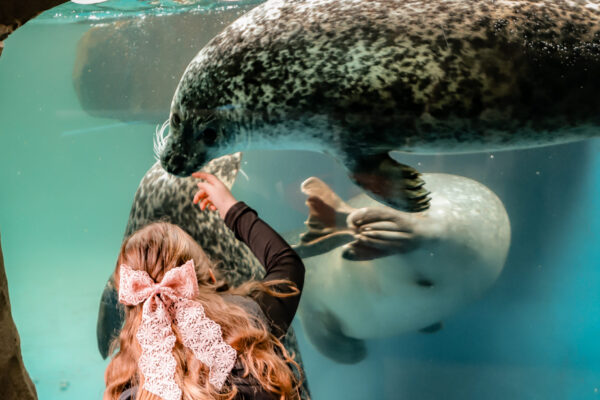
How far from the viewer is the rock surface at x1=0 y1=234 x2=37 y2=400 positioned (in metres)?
1.69

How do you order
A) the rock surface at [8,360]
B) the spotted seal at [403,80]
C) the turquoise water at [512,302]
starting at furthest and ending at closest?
1. the turquoise water at [512,302]
2. the spotted seal at [403,80]
3. the rock surface at [8,360]

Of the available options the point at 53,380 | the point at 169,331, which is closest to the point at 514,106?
the point at 169,331

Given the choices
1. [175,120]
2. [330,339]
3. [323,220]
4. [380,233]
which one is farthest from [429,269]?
[175,120]

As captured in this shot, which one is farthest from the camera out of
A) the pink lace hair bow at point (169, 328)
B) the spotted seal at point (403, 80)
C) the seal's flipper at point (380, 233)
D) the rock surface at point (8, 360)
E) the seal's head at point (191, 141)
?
the seal's flipper at point (380, 233)

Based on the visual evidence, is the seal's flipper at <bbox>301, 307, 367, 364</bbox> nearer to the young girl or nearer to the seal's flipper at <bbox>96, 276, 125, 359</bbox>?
the seal's flipper at <bbox>96, 276, 125, 359</bbox>

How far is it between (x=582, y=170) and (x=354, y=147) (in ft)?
5.03

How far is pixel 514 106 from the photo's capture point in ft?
6.23

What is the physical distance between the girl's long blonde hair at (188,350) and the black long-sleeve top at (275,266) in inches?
4.9

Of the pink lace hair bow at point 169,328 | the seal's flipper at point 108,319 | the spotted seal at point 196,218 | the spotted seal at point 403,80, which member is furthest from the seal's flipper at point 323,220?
the pink lace hair bow at point 169,328

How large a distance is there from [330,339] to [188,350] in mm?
2327

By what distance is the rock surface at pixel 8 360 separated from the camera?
1693mm

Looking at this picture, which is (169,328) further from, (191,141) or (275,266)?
(191,141)

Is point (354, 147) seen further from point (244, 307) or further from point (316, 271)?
point (316, 271)

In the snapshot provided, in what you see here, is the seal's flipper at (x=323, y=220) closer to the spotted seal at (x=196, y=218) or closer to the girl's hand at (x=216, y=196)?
the spotted seal at (x=196, y=218)
